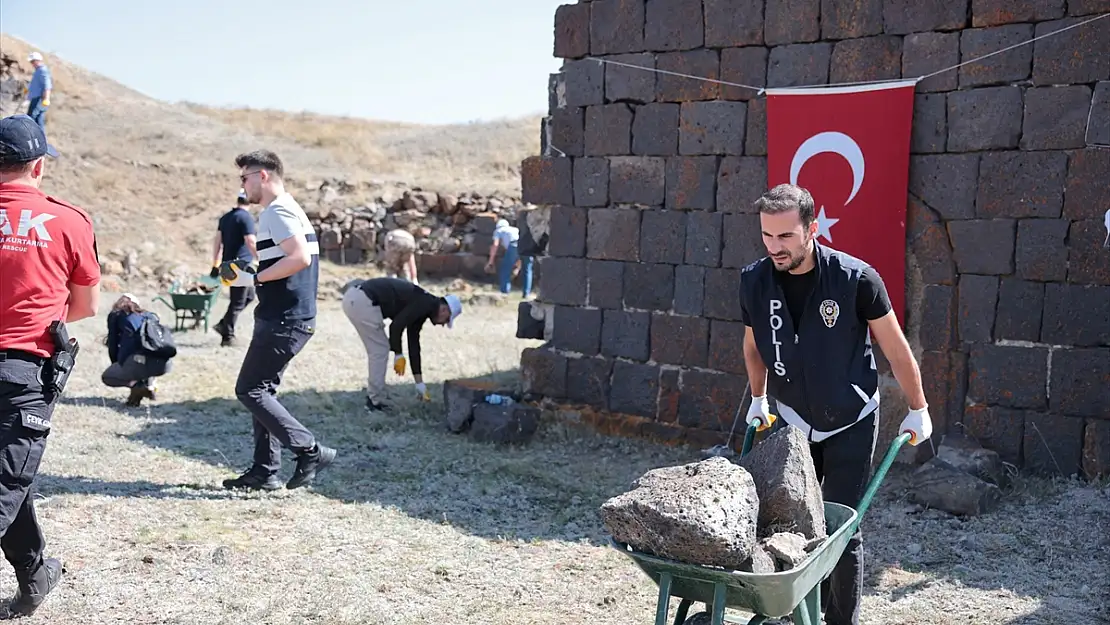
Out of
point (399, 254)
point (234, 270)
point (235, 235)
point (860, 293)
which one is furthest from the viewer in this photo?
point (235, 235)

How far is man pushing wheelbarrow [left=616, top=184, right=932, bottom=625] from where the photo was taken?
12.2 feet

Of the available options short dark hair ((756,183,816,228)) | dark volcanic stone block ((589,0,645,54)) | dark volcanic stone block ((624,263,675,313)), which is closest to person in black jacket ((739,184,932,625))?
short dark hair ((756,183,816,228))

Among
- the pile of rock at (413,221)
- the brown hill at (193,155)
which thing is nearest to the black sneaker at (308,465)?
the pile of rock at (413,221)

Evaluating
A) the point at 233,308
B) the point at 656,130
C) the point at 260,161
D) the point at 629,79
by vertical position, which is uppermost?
the point at 629,79

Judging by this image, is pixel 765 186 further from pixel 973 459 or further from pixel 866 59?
pixel 973 459

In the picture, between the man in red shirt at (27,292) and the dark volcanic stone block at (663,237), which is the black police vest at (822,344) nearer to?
the man in red shirt at (27,292)

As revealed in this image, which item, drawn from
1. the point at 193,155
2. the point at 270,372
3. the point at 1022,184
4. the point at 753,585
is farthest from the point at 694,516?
the point at 193,155

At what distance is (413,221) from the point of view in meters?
21.1

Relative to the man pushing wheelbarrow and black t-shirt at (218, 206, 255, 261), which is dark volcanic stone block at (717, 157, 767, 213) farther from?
black t-shirt at (218, 206, 255, 261)

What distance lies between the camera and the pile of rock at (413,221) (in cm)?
2012

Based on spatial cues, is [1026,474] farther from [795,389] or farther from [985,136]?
[795,389]

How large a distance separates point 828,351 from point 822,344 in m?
0.03

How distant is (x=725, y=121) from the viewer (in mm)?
7594

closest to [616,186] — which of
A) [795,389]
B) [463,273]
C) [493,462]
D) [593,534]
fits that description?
[493,462]
